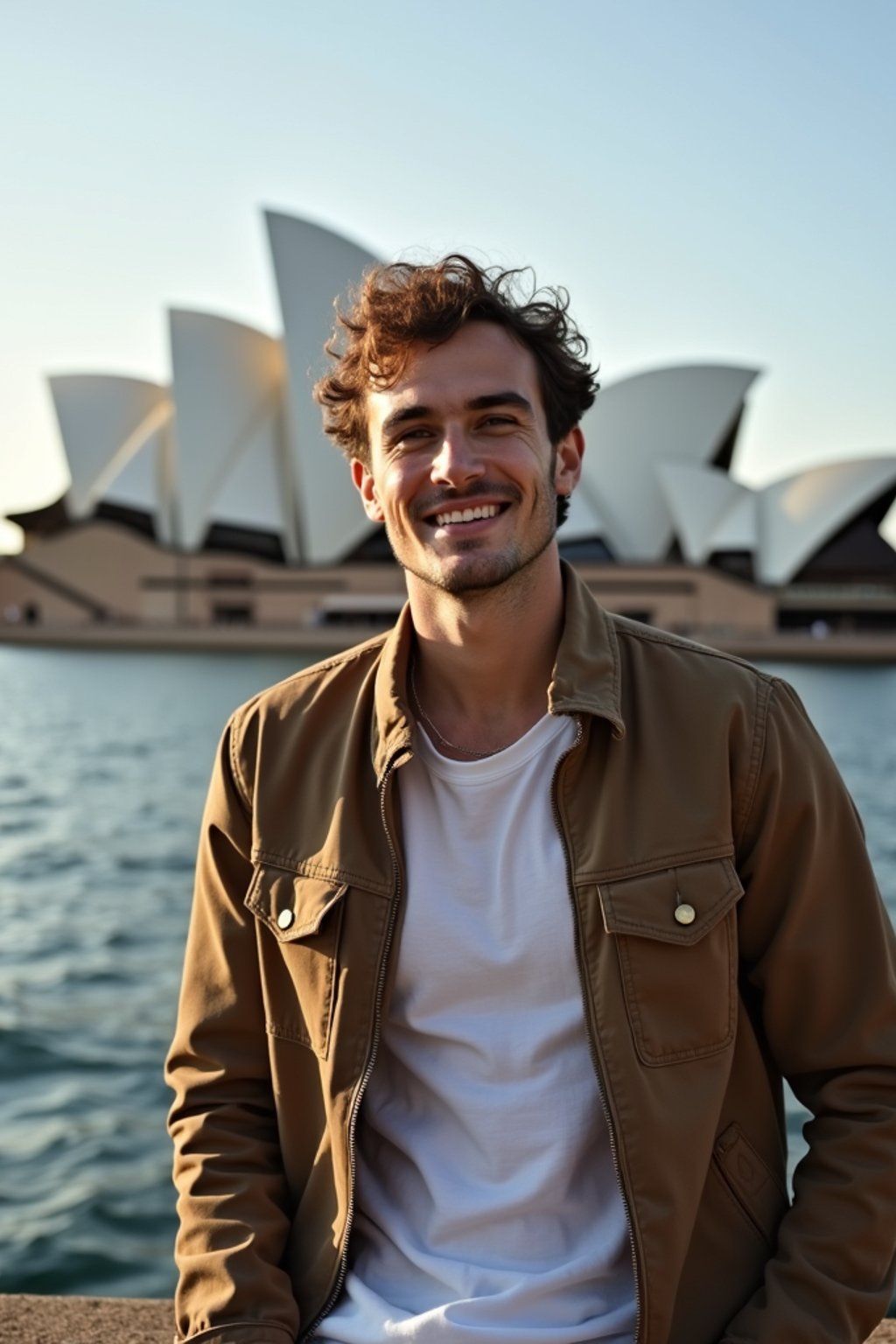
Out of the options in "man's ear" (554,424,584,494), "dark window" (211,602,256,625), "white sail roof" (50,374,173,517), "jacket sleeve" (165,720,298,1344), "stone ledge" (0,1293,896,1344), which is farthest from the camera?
"dark window" (211,602,256,625)

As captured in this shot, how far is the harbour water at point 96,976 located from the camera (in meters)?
3.18

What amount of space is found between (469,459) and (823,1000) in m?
0.73

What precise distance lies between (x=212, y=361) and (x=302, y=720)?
37962 millimetres

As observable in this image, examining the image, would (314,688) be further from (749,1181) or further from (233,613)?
(233,613)

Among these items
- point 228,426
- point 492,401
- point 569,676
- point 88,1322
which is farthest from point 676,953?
point 228,426

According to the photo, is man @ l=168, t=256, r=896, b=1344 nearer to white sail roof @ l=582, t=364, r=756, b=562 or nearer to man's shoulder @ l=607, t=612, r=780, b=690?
man's shoulder @ l=607, t=612, r=780, b=690

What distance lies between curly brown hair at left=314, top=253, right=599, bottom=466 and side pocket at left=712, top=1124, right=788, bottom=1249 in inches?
34.4

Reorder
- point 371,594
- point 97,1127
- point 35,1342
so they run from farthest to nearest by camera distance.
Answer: point 371,594
point 97,1127
point 35,1342

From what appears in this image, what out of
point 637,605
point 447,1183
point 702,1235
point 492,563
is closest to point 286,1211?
point 447,1183

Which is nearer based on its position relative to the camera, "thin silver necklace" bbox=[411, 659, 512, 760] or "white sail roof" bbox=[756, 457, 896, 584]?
"thin silver necklace" bbox=[411, 659, 512, 760]

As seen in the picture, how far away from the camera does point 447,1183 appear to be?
1415 millimetres

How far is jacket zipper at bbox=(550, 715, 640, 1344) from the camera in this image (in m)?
1.32

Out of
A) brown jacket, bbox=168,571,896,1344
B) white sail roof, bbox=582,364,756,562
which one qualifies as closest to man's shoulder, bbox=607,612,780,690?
brown jacket, bbox=168,571,896,1344

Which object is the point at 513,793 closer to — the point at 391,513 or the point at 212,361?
the point at 391,513
